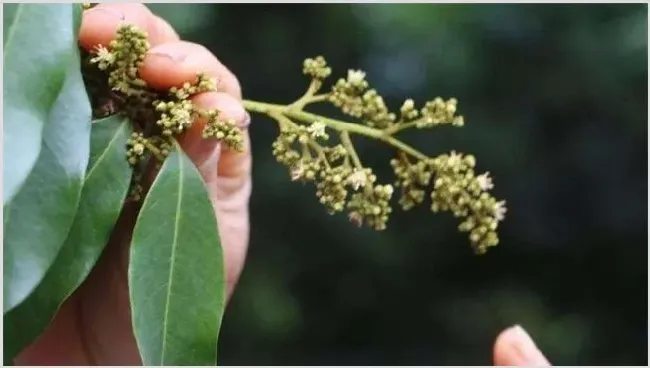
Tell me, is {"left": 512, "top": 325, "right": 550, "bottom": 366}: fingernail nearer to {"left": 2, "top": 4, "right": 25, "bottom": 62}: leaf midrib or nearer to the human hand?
the human hand

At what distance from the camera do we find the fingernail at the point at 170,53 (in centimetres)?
71

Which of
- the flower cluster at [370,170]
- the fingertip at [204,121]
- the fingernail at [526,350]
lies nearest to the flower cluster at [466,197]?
the flower cluster at [370,170]

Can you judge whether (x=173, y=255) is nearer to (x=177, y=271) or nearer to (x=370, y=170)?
(x=177, y=271)

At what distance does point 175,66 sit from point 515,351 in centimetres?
44

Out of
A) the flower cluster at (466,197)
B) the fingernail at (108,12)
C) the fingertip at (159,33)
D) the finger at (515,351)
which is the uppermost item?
the fingertip at (159,33)

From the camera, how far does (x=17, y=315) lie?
2.24 ft

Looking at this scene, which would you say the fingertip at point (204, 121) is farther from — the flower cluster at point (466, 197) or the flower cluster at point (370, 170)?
the flower cluster at point (466, 197)

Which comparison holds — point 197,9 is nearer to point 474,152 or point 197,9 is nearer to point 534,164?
point 474,152

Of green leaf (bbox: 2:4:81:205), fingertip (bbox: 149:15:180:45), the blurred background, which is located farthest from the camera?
the blurred background

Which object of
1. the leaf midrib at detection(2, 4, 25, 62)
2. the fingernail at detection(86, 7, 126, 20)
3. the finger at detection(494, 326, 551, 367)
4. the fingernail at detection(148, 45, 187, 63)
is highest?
the fingernail at detection(86, 7, 126, 20)

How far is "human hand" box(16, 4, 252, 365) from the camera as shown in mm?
709

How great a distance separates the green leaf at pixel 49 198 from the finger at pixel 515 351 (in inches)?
18.6

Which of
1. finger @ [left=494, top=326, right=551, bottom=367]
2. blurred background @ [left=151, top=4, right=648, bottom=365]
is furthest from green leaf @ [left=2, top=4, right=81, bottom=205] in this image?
blurred background @ [left=151, top=4, right=648, bottom=365]

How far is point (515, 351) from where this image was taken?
0.97 m
